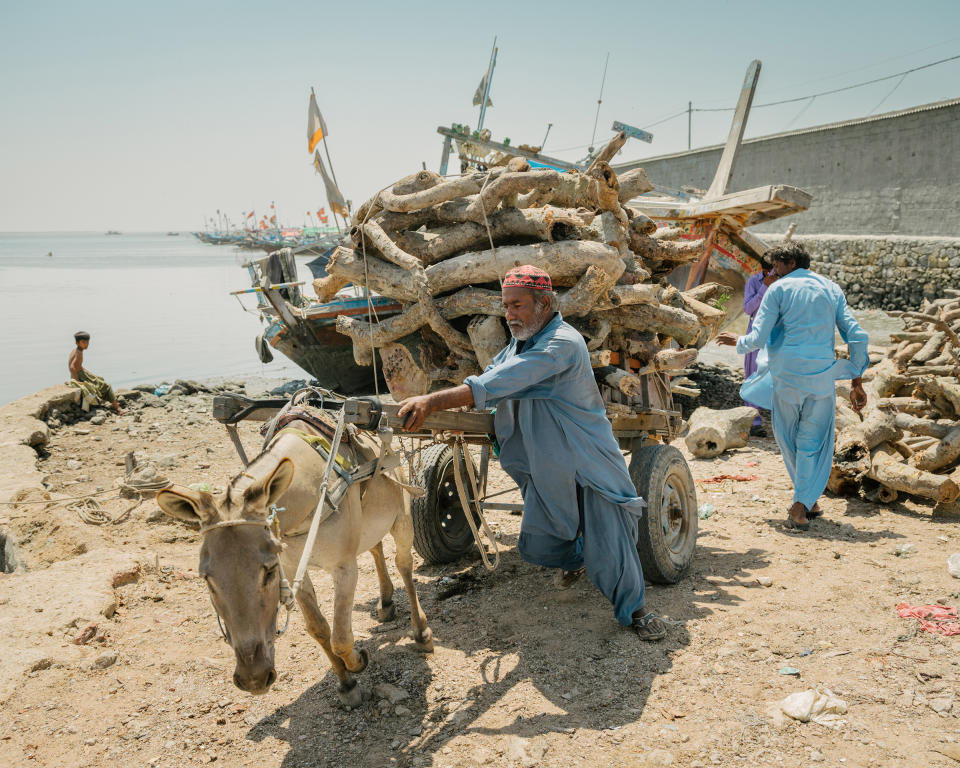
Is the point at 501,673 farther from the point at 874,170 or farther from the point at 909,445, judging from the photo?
the point at 874,170

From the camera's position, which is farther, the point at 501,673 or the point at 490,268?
the point at 490,268

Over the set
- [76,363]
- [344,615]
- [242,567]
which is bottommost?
[344,615]

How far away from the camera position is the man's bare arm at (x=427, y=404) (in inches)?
127

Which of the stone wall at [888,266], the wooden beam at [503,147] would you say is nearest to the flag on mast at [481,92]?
the wooden beam at [503,147]

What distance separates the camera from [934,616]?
4113mm

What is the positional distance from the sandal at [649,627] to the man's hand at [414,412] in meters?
1.90

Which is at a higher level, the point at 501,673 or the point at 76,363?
the point at 76,363

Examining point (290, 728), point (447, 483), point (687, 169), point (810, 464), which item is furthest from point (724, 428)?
point (687, 169)

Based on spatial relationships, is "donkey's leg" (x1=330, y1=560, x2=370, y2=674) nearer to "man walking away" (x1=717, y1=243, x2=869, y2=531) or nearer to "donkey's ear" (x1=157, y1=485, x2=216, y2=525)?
"donkey's ear" (x1=157, y1=485, x2=216, y2=525)

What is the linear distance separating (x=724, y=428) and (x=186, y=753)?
22.8ft

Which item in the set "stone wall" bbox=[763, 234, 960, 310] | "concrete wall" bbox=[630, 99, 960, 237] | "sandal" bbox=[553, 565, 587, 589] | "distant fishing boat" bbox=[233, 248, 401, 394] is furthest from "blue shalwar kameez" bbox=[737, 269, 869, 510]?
"concrete wall" bbox=[630, 99, 960, 237]

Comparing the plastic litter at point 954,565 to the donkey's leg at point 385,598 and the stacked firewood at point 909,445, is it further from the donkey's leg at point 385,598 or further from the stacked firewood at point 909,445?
the donkey's leg at point 385,598

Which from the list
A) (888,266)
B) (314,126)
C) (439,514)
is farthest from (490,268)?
(888,266)

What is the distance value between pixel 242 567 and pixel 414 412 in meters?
1.03
